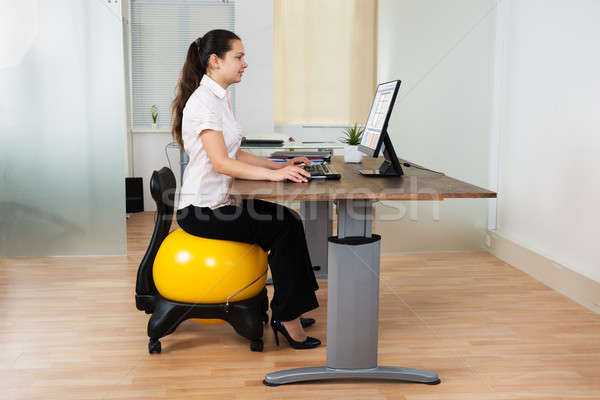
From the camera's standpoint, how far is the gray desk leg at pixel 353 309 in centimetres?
198

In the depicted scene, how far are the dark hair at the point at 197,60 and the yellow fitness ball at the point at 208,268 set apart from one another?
1.63 feet

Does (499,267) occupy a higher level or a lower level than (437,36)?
lower

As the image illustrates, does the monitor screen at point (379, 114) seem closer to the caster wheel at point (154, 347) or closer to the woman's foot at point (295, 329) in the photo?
the woman's foot at point (295, 329)

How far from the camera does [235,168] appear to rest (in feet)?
7.06

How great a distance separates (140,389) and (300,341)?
67 cm

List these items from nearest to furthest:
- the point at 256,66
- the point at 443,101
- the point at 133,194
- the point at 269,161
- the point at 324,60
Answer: the point at 269,161 → the point at 443,101 → the point at 256,66 → the point at 324,60 → the point at 133,194

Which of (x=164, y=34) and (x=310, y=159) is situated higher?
(x=164, y=34)

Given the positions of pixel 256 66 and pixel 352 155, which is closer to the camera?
pixel 352 155

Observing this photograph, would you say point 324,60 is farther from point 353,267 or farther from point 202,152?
point 353,267

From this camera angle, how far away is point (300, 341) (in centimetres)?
242

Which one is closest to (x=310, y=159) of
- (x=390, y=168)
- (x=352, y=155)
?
(x=352, y=155)

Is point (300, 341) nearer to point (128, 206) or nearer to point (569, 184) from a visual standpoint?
point (569, 184)

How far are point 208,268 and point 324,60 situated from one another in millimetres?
3571

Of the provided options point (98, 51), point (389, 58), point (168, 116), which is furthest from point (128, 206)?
point (389, 58)
